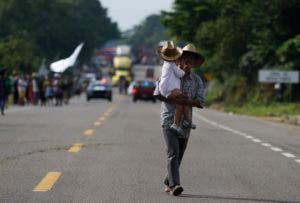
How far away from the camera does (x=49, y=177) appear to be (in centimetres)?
1249

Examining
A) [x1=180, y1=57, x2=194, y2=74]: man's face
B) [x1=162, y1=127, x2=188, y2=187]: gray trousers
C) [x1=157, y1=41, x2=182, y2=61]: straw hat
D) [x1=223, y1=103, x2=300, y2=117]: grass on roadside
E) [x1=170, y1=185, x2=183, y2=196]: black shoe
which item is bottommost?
[x1=223, y1=103, x2=300, y2=117]: grass on roadside

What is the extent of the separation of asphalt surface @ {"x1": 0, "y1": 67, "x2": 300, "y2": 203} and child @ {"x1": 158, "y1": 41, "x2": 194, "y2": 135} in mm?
825

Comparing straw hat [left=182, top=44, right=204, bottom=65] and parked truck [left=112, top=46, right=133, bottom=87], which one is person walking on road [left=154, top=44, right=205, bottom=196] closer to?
straw hat [left=182, top=44, right=204, bottom=65]

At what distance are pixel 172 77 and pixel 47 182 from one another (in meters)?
2.07

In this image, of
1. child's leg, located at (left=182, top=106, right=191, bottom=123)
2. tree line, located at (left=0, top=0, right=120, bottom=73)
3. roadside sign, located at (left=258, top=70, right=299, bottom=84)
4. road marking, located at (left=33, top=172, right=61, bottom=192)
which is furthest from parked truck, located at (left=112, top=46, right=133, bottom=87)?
child's leg, located at (left=182, top=106, right=191, bottom=123)

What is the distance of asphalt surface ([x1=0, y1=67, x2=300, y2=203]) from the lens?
11.0 meters

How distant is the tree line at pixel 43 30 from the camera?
64.9 meters

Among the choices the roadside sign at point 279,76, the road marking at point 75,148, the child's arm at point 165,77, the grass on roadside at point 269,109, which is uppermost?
the child's arm at point 165,77

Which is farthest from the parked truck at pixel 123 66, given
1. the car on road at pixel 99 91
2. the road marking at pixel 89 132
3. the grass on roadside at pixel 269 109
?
the road marking at pixel 89 132

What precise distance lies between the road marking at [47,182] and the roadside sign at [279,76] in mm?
32183

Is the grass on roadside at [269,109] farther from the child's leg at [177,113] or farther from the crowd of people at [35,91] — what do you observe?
the child's leg at [177,113]

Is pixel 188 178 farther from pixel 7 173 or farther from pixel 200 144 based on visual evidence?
pixel 200 144

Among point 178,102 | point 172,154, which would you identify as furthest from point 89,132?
point 178,102

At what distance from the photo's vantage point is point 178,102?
1109 cm
